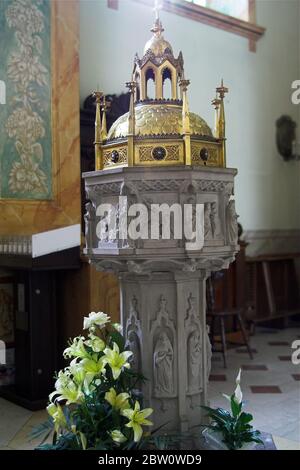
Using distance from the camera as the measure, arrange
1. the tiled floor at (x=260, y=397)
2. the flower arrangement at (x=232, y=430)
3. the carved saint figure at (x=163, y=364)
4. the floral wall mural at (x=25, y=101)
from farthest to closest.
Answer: the floral wall mural at (x=25, y=101) < the tiled floor at (x=260, y=397) < the carved saint figure at (x=163, y=364) < the flower arrangement at (x=232, y=430)

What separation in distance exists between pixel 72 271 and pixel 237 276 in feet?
7.73

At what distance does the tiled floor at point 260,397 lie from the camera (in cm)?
328

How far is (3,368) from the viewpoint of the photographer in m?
4.23

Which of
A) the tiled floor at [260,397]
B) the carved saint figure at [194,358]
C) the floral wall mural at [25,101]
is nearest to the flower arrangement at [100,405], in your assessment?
the carved saint figure at [194,358]

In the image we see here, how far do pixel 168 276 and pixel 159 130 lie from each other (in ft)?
2.04

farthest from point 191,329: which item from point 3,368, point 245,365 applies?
point 245,365

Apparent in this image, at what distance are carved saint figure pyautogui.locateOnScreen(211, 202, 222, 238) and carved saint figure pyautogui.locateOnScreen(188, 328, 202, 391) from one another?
45 cm

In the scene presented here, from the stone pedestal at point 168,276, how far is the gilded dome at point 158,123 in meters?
0.19

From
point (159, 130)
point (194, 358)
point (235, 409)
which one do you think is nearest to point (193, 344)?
point (194, 358)

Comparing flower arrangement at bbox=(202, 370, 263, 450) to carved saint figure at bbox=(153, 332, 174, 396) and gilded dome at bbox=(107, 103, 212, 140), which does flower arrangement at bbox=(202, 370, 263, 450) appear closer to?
carved saint figure at bbox=(153, 332, 174, 396)

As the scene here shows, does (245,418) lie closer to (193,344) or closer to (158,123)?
(193,344)

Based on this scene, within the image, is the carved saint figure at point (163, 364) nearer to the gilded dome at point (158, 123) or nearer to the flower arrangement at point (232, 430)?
the flower arrangement at point (232, 430)

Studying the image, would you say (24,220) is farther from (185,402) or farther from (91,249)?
(185,402)

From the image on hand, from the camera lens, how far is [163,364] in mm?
2234
